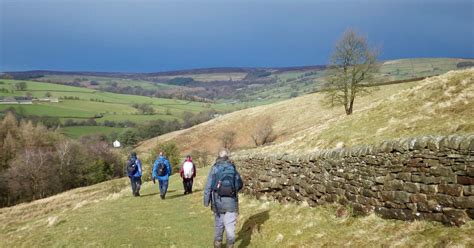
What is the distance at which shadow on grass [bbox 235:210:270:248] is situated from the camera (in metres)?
12.0

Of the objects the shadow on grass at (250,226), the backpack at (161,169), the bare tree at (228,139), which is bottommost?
the bare tree at (228,139)

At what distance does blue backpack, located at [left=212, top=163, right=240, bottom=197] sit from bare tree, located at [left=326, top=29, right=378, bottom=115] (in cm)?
4436

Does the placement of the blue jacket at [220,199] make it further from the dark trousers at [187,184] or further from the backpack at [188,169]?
the dark trousers at [187,184]

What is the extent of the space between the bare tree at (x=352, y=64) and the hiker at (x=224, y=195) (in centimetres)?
4438

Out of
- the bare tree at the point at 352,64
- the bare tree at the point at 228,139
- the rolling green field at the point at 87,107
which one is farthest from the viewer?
the rolling green field at the point at 87,107

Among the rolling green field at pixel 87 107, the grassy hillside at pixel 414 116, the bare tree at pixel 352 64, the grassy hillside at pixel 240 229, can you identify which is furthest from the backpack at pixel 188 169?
the rolling green field at pixel 87 107

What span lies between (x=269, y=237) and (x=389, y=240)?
3799 millimetres

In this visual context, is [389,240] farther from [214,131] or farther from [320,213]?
[214,131]

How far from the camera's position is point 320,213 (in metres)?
11.7

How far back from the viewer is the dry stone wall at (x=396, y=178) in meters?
8.10

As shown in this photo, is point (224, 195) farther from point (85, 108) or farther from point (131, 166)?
point (85, 108)

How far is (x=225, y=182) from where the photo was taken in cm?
1045

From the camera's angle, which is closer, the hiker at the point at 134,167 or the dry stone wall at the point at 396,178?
the dry stone wall at the point at 396,178

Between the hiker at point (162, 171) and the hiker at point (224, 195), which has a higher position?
the hiker at point (224, 195)
